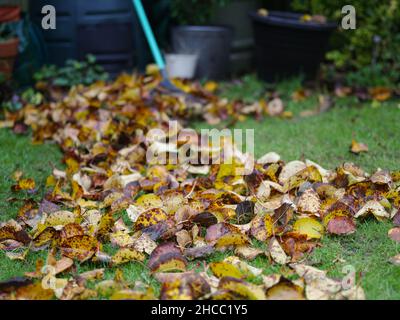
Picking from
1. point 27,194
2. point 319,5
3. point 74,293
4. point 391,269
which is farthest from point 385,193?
point 319,5

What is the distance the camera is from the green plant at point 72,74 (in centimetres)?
442

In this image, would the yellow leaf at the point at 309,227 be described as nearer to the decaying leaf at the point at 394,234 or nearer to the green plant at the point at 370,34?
the decaying leaf at the point at 394,234

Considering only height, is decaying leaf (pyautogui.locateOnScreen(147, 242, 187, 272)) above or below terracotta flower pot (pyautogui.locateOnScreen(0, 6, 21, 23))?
below

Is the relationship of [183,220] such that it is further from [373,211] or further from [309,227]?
[373,211]

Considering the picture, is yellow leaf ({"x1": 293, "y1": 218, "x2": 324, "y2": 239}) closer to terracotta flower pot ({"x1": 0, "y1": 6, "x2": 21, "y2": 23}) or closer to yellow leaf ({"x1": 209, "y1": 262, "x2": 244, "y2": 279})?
yellow leaf ({"x1": 209, "y1": 262, "x2": 244, "y2": 279})

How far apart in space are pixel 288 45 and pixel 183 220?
8.54 ft

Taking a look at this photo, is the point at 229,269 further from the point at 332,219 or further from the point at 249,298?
the point at 332,219

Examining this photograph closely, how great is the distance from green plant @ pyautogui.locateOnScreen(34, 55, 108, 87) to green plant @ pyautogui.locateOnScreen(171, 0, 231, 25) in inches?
31.4

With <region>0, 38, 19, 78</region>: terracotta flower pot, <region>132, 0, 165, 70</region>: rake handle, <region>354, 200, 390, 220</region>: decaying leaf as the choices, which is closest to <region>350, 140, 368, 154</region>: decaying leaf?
<region>354, 200, 390, 220</region>: decaying leaf

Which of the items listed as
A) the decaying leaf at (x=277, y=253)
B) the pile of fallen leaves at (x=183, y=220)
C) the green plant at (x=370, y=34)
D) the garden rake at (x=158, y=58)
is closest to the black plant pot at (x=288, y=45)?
the green plant at (x=370, y=34)

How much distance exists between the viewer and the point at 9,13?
4.22m

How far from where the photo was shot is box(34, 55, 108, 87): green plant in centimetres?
442

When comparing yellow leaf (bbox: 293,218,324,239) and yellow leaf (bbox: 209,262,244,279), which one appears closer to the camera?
yellow leaf (bbox: 209,262,244,279)
